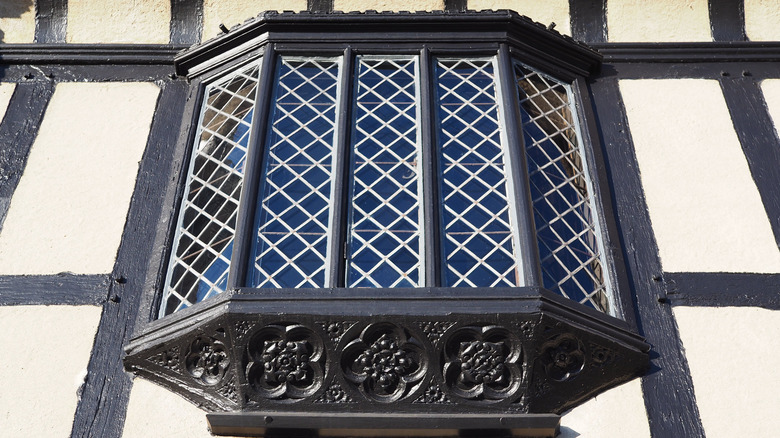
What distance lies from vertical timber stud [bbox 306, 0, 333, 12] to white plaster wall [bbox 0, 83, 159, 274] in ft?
3.43

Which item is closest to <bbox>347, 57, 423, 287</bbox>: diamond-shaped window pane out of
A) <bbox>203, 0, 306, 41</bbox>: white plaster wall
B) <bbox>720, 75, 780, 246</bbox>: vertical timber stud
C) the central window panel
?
the central window panel

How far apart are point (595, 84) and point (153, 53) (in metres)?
2.57

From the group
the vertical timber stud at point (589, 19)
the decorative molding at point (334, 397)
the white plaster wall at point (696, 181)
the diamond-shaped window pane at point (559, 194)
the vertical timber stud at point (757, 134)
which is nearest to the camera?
the decorative molding at point (334, 397)

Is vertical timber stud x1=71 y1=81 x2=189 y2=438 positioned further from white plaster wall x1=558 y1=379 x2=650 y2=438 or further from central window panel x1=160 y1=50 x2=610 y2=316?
white plaster wall x1=558 y1=379 x2=650 y2=438

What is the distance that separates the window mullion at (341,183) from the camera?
16.5ft

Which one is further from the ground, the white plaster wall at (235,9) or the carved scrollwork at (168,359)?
the white plaster wall at (235,9)

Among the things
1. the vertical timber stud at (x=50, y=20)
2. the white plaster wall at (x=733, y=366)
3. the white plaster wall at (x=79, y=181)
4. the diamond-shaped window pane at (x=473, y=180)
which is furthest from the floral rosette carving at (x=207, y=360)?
the vertical timber stud at (x=50, y=20)

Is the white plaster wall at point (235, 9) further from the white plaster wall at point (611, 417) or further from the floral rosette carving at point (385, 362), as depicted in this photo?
the white plaster wall at point (611, 417)

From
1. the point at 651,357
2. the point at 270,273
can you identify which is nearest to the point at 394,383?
the point at 270,273

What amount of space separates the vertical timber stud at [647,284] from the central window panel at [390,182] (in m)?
0.17

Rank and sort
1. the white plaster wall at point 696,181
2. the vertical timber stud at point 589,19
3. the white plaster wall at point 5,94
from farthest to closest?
the vertical timber stud at point 589,19 < the white plaster wall at point 5,94 < the white plaster wall at point 696,181

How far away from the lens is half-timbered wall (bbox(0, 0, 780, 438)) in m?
4.92

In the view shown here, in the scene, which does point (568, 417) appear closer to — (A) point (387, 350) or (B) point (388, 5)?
(A) point (387, 350)

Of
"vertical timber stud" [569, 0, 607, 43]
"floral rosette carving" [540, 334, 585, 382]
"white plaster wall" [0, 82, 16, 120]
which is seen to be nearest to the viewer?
"floral rosette carving" [540, 334, 585, 382]
